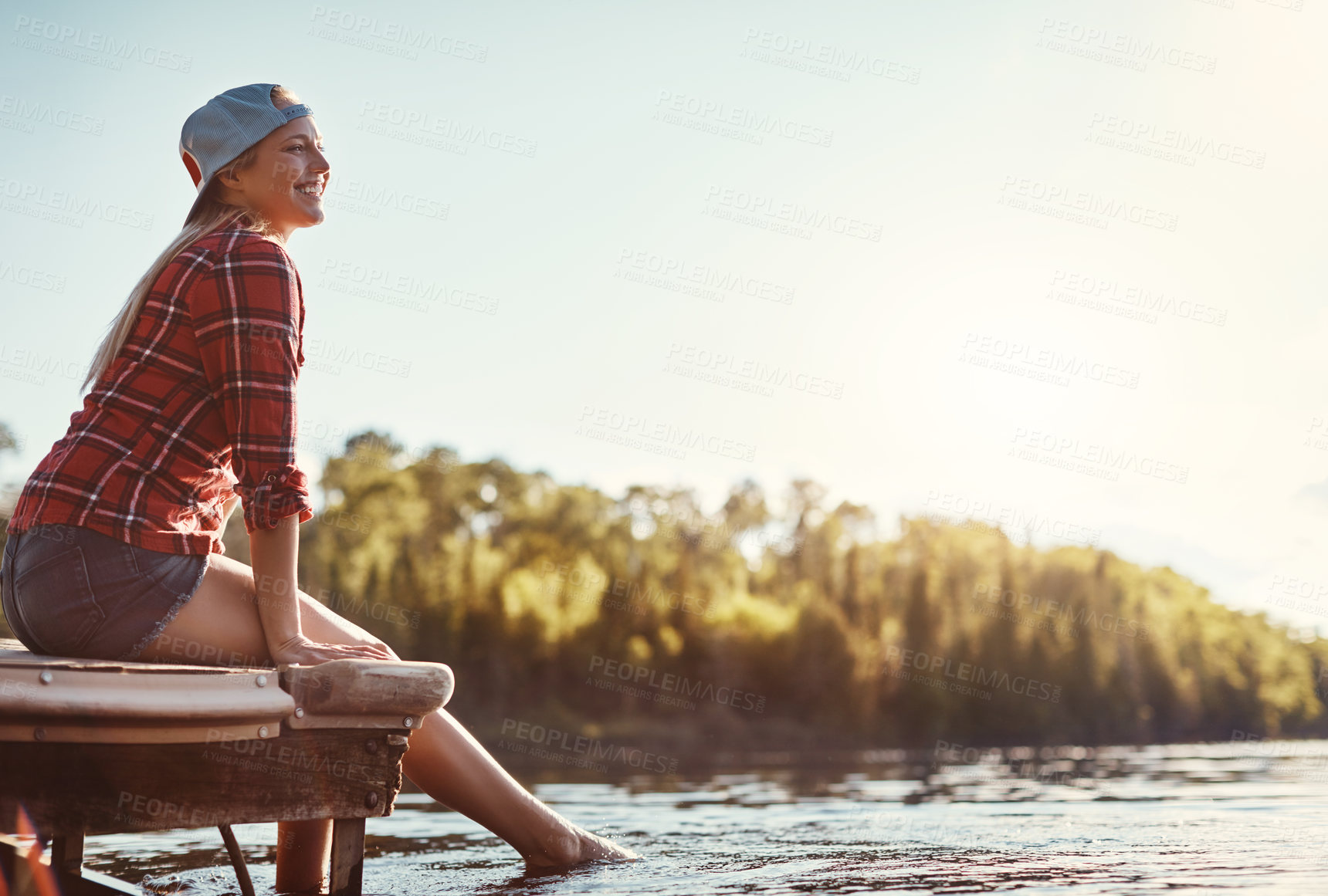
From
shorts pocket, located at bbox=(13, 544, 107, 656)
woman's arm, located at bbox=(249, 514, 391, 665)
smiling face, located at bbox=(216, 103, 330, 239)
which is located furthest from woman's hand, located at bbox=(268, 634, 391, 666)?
smiling face, located at bbox=(216, 103, 330, 239)

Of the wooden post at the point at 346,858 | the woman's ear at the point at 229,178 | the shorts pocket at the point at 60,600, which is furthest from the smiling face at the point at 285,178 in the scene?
the wooden post at the point at 346,858

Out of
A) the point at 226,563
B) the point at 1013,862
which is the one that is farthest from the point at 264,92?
the point at 1013,862

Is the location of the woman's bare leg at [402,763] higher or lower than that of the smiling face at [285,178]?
lower

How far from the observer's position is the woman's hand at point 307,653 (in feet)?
7.30

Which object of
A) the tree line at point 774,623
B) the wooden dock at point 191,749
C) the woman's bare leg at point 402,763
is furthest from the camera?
the tree line at point 774,623

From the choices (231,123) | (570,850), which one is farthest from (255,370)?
(570,850)

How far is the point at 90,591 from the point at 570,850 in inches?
54.3

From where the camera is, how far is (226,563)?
2314 mm

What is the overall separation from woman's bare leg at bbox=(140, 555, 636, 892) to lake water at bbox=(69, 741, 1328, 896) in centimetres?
11

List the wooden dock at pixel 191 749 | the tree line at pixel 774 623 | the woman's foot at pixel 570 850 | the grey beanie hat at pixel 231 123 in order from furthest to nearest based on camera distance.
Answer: the tree line at pixel 774 623
the woman's foot at pixel 570 850
the grey beanie hat at pixel 231 123
the wooden dock at pixel 191 749

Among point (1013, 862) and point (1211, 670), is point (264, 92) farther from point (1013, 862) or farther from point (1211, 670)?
point (1211, 670)

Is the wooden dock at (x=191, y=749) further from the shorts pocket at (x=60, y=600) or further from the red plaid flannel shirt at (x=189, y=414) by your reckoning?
the red plaid flannel shirt at (x=189, y=414)

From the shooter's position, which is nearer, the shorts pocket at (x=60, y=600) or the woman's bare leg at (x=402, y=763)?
the shorts pocket at (x=60, y=600)

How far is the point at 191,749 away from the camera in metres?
2.06
